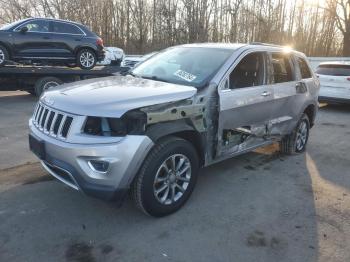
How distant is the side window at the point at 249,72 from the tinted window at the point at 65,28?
27.9 ft

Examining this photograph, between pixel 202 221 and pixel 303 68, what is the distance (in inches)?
145

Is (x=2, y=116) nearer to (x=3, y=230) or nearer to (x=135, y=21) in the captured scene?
(x=3, y=230)

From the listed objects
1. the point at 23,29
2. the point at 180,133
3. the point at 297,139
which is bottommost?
the point at 297,139

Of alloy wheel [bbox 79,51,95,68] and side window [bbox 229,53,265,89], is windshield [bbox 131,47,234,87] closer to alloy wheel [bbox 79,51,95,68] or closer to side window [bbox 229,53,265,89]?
side window [bbox 229,53,265,89]

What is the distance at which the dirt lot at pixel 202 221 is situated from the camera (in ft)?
10.9

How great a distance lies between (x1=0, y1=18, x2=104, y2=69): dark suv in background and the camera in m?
10.8

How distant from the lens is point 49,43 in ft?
Answer: 38.0

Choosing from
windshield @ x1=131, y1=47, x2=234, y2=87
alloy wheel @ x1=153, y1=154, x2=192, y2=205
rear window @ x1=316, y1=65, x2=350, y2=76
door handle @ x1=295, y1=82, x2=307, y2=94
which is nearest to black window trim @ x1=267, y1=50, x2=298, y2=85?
door handle @ x1=295, y1=82, x2=307, y2=94

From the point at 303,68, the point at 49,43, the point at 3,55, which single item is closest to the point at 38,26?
the point at 49,43

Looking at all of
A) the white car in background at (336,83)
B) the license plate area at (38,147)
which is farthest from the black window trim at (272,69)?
the white car in background at (336,83)

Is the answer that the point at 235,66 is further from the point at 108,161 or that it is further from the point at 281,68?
the point at 108,161

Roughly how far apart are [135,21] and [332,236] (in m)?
27.5

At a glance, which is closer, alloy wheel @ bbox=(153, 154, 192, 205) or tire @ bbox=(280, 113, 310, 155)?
alloy wheel @ bbox=(153, 154, 192, 205)

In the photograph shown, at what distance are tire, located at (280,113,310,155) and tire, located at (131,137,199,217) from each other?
2.74m
